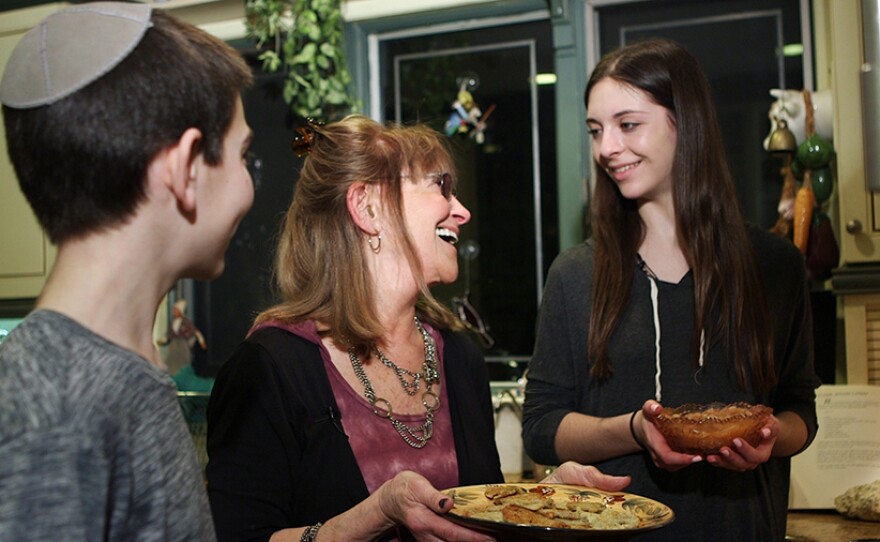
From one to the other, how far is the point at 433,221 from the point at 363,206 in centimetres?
12

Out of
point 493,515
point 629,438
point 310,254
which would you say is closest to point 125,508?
point 493,515

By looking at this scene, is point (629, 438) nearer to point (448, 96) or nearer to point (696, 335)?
point (696, 335)

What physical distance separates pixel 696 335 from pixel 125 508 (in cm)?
119

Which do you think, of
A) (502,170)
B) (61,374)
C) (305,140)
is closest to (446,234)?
(305,140)

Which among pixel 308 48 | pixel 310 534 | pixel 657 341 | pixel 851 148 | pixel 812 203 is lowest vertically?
pixel 310 534

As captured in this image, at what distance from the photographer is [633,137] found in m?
1.70

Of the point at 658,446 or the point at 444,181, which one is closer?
the point at 658,446

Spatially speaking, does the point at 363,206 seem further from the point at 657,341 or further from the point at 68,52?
the point at 68,52

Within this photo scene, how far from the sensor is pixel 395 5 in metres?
3.28

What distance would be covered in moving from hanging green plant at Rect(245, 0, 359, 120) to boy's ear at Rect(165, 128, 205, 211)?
2.51m

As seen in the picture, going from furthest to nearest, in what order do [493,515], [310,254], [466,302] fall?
[466,302]
[310,254]
[493,515]

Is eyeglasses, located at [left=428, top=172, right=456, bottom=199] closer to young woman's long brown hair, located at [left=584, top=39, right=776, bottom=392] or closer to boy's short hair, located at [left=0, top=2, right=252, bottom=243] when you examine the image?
young woman's long brown hair, located at [left=584, top=39, right=776, bottom=392]

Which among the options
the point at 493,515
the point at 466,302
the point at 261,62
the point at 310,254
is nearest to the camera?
the point at 493,515

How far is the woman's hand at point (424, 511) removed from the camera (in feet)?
3.86
